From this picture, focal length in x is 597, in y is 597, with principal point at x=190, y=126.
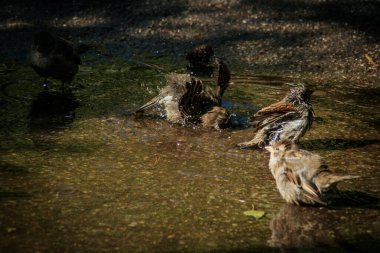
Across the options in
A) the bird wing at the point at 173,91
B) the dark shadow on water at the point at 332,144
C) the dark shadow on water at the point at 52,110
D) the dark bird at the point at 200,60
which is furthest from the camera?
the dark bird at the point at 200,60

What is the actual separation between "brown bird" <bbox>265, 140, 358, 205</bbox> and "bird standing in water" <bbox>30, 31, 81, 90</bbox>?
4812 mm

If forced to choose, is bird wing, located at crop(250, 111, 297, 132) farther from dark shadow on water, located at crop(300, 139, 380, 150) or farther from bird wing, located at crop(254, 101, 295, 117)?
dark shadow on water, located at crop(300, 139, 380, 150)

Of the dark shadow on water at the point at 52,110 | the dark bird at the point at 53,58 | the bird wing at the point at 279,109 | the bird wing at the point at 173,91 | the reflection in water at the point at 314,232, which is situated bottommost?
the dark shadow on water at the point at 52,110

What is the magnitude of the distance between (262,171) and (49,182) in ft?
6.73

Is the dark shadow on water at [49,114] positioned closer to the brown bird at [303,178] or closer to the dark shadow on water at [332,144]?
the brown bird at [303,178]

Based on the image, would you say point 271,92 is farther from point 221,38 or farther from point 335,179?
point 335,179

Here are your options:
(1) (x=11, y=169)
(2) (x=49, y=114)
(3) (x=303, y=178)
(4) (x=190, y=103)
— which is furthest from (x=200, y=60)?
(3) (x=303, y=178)

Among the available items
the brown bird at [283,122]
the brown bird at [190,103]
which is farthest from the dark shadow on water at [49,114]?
the brown bird at [283,122]

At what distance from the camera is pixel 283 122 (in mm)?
6566

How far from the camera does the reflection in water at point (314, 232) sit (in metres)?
4.27

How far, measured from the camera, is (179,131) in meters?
7.16

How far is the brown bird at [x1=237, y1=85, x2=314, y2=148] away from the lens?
6.46m

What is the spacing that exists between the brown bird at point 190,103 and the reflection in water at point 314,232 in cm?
244

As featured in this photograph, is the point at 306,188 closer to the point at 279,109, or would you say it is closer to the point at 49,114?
the point at 279,109
